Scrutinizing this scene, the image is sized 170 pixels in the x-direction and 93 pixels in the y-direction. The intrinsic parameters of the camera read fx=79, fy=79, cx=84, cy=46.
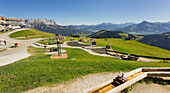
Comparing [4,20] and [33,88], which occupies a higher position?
[4,20]

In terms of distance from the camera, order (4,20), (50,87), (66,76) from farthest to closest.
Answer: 1. (4,20)
2. (66,76)
3. (50,87)

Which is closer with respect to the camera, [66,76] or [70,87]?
[70,87]

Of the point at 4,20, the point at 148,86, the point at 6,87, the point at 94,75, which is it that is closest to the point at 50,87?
the point at 6,87

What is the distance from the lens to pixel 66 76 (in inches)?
361

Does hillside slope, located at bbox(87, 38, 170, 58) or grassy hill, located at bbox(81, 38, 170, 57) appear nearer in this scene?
hillside slope, located at bbox(87, 38, 170, 58)

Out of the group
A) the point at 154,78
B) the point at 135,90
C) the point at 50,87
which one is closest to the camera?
the point at 135,90

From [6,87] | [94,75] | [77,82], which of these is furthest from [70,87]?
[6,87]

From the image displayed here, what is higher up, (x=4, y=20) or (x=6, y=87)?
(x=4, y=20)

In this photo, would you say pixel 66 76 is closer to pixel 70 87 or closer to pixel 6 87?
pixel 70 87

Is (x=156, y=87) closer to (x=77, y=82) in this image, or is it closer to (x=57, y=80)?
(x=77, y=82)

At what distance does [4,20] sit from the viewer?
86.7 m

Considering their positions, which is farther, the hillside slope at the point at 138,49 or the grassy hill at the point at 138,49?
the grassy hill at the point at 138,49

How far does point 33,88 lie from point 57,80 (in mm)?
2155

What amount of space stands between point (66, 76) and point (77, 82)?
67.0 inches
